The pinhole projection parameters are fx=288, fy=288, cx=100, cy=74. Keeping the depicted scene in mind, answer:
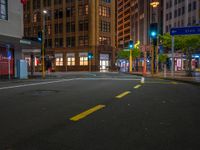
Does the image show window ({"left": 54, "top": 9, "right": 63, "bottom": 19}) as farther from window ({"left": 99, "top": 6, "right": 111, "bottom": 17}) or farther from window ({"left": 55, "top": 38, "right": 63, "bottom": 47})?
window ({"left": 99, "top": 6, "right": 111, "bottom": 17})

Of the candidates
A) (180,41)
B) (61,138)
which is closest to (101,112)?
(61,138)

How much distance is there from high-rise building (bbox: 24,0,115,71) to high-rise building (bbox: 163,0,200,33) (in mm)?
17818

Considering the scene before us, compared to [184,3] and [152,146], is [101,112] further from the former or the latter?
[184,3]

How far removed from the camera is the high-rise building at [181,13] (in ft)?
218

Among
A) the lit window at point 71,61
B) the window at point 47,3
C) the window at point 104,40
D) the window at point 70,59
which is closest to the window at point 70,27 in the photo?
the window at point 70,59

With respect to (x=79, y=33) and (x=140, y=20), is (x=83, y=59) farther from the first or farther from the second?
(x=140, y=20)

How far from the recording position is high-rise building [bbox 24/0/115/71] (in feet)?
216

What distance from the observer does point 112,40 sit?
229 ft

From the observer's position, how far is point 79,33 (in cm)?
6750

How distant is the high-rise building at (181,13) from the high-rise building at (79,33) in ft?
58.5

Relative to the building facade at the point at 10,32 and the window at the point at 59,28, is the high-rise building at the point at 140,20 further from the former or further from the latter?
the building facade at the point at 10,32

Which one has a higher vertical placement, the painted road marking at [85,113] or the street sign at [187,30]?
the street sign at [187,30]

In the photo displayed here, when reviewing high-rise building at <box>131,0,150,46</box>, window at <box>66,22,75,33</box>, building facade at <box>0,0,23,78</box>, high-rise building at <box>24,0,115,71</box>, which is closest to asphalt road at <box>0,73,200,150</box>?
building facade at <box>0,0,23,78</box>

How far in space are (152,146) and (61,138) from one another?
1455 millimetres
